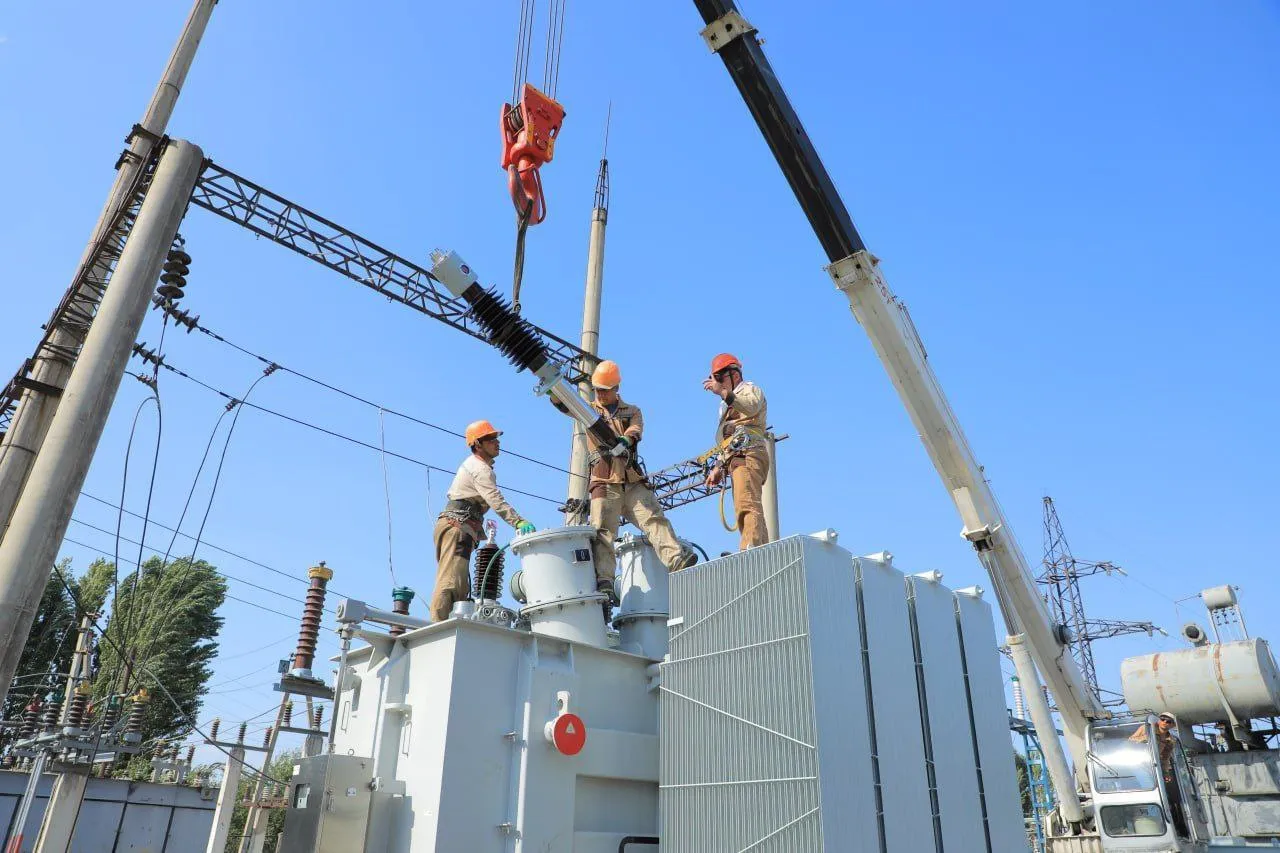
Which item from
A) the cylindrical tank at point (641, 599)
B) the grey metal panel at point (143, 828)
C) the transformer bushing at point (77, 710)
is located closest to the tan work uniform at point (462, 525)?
the cylindrical tank at point (641, 599)

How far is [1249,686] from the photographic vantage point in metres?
12.5

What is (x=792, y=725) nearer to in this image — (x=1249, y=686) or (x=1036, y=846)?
(x=1249, y=686)

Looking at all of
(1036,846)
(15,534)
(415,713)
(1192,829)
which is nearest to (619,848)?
(415,713)

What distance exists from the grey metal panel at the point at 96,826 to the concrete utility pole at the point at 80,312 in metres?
10.7

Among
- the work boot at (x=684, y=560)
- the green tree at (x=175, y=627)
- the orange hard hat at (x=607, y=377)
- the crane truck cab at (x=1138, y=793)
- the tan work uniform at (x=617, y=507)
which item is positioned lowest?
the crane truck cab at (x=1138, y=793)

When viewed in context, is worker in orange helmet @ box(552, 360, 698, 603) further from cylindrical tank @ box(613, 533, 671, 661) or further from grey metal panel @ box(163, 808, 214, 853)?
grey metal panel @ box(163, 808, 214, 853)

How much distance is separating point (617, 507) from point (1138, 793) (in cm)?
698

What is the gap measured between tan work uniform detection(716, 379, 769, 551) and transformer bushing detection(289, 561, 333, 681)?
360 centimetres

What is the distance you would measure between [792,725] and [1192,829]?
7795mm

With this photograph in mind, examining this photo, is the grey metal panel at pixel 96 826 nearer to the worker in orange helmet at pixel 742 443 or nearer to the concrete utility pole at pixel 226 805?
the concrete utility pole at pixel 226 805

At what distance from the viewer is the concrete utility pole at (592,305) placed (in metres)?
13.2

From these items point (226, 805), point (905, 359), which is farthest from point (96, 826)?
point (905, 359)

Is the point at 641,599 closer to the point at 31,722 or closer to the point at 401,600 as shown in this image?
the point at 401,600

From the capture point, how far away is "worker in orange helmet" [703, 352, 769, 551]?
8.12m
